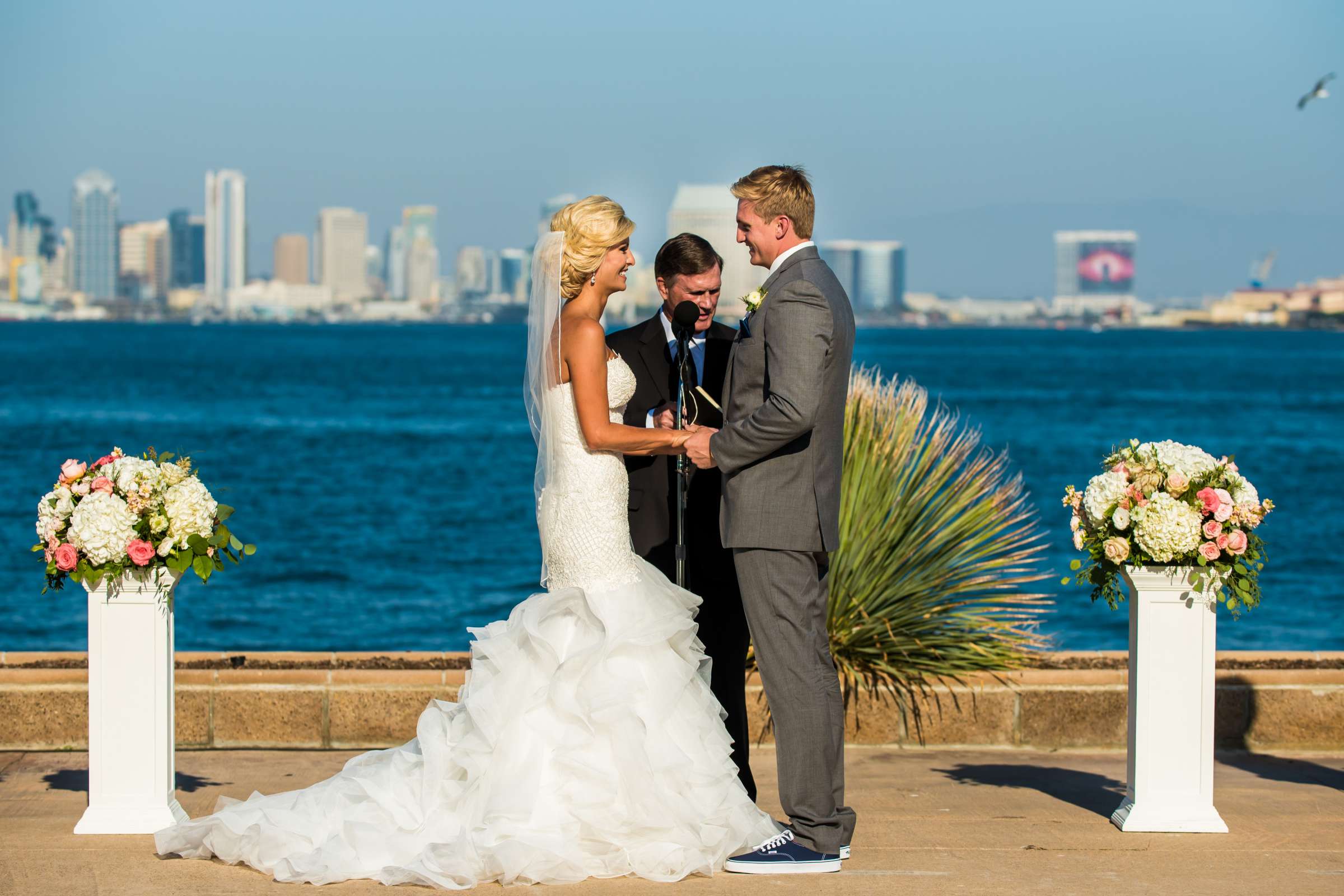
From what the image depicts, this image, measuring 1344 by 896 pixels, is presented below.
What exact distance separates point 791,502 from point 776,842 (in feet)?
3.53

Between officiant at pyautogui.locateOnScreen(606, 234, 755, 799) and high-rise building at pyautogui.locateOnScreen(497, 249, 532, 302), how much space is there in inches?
7128

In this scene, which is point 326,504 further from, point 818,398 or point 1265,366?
point 1265,366

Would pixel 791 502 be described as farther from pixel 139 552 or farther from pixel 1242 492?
pixel 139 552

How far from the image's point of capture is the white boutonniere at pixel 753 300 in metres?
4.99

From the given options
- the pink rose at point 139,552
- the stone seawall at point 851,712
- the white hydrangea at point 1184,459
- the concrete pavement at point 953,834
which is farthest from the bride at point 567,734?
the white hydrangea at point 1184,459

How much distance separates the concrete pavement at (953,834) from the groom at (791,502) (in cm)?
23

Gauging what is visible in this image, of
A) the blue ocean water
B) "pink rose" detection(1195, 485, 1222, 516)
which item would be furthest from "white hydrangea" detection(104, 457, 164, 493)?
the blue ocean water

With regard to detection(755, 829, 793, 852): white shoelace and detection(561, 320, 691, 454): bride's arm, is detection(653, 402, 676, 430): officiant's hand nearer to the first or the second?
detection(561, 320, 691, 454): bride's arm

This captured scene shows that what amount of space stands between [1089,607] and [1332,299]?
180520mm

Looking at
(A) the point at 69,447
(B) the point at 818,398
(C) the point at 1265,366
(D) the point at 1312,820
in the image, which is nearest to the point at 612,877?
(B) the point at 818,398

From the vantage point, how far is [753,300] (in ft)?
16.7

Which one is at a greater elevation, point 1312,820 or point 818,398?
point 818,398

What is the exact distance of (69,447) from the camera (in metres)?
40.1

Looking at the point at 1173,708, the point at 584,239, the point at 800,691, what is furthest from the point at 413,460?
the point at 800,691
